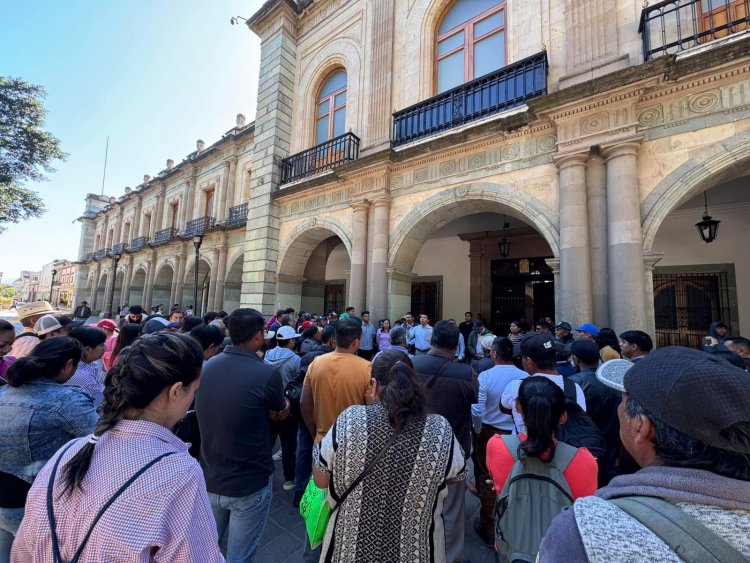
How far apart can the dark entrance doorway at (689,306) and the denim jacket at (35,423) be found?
406 inches

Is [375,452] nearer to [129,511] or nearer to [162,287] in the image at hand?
[129,511]

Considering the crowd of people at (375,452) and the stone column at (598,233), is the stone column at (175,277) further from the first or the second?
the stone column at (598,233)

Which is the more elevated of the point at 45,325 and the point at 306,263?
the point at 306,263

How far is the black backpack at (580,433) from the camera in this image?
1776mm

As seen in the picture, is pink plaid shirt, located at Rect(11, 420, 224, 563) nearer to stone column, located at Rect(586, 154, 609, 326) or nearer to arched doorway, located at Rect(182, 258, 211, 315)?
stone column, located at Rect(586, 154, 609, 326)

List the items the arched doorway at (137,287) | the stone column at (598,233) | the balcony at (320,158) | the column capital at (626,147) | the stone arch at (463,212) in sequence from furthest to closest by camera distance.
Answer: the arched doorway at (137,287)
the balcony at (320,158)
the stone arch at (463,212)
the stone column at (598,233)
the column capital at (626,147)

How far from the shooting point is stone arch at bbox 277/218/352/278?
9453 mm

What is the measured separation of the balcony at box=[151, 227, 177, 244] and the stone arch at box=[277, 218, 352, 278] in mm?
11954

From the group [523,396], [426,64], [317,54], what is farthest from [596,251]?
[317,54]

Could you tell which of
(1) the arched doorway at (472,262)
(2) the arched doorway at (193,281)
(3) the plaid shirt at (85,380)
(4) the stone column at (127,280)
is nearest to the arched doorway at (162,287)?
(2) the arched doorway at (193,281)

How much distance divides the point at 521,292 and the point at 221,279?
40.4 ft

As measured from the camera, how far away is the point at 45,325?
10.6 feet

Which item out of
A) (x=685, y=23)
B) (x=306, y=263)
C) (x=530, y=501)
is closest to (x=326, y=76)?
(x=306, y=263)

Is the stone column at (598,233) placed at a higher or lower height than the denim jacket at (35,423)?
higher
